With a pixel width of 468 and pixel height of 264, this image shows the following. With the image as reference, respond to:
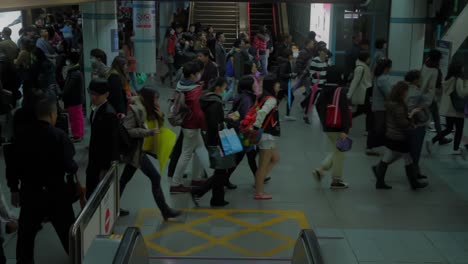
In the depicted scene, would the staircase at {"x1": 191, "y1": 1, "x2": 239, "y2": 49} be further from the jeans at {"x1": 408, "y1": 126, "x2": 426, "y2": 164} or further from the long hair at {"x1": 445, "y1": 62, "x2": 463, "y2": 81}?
the jeans at {"x1": 408, "y1": 126, "x2": 426, "y2": 164}

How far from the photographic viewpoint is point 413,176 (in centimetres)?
791

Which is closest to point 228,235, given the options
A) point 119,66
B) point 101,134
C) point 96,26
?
point 101,134

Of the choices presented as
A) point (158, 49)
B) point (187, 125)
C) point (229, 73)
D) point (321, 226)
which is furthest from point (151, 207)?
point (158, 49)

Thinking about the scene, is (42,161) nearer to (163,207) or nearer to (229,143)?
(163,207)

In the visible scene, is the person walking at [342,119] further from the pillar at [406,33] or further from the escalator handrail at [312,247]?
the pillar at [406,33]

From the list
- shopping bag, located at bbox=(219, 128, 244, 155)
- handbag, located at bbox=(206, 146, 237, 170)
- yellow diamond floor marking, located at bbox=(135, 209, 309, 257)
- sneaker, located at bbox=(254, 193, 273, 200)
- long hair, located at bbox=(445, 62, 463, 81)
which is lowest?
yellow diamond floor marking, located at bbox=(135, 209, 309, 257)

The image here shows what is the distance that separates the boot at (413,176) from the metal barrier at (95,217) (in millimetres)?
4347

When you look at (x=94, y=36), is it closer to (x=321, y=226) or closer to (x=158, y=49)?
(x=321, y=226)

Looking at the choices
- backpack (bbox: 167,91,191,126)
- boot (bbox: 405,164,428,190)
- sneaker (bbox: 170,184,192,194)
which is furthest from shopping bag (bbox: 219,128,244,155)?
boot (bbox: 405,164,428,190)

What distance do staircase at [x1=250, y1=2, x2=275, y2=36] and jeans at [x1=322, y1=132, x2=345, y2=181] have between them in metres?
15.9

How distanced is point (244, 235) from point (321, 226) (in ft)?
2.99

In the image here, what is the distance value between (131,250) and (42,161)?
1.17 meters

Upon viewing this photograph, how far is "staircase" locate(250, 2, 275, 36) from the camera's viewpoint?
23.7m

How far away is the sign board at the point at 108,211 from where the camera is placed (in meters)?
4.41
